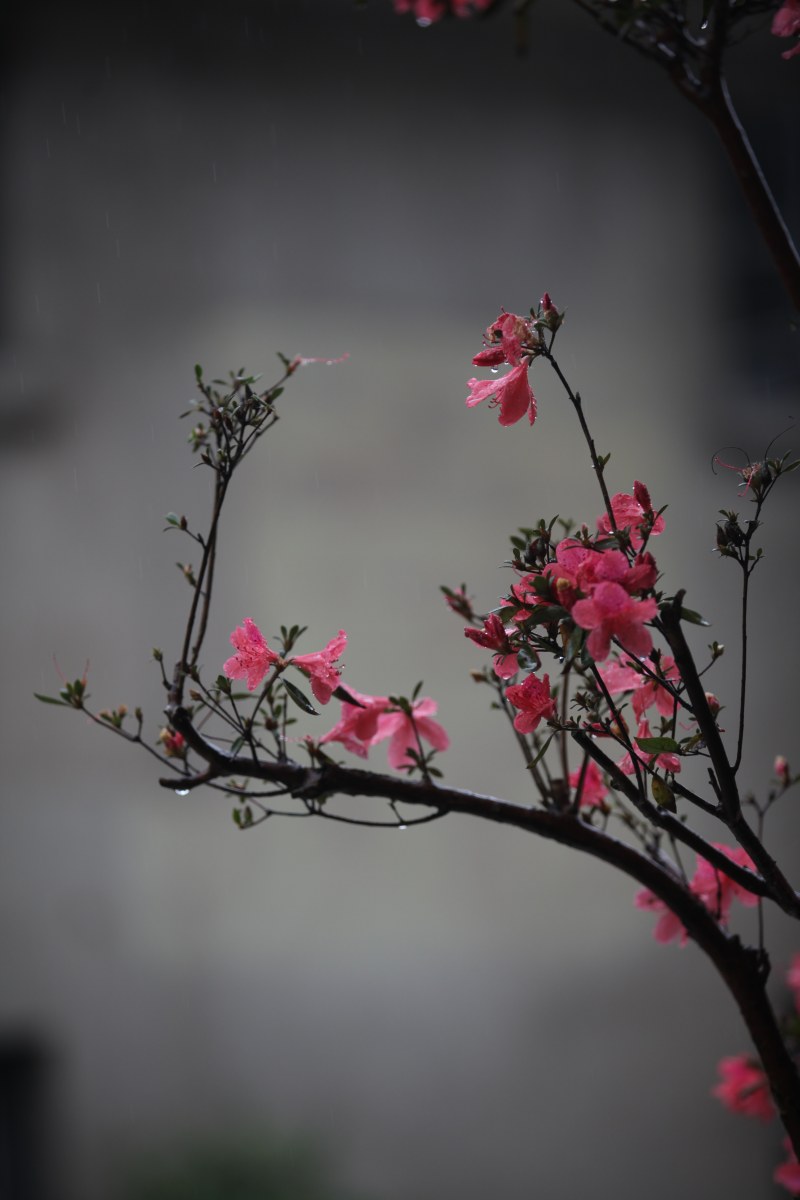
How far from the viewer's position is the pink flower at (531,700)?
0.67 metres

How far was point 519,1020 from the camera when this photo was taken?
1.98 metres

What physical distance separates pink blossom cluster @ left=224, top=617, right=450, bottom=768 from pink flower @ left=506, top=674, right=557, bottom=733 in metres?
0.08

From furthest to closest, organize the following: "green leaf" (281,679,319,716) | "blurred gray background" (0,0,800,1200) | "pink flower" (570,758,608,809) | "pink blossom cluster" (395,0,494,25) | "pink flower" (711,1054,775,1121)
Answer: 1. "blurred gray background" (0,0,800,1200)
2. "pink flower" (711,1054,775,1121)
3. "pink flower" (570,758,608,809)
4. "green leaf" (281,679,319,716)
5. "pink blossom cluster" (395,0,494,25)

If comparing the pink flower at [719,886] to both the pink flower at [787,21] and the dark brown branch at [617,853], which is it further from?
the pink flower at [787,21]

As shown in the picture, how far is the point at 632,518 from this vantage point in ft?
2.21

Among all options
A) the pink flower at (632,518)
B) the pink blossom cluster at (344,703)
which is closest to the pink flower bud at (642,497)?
the pink flower at (632,518)

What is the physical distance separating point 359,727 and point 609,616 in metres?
0.27

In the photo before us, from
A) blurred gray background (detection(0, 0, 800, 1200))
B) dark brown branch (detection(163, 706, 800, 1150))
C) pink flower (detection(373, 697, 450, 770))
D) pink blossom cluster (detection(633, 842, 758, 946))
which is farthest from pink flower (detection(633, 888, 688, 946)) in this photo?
blurred gray background (detection(0, 0, 800, 1200))

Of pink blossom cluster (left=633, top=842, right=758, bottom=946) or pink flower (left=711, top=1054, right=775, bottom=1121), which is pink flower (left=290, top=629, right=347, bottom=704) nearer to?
pink blossom cluster (left=633, top=842, right=758, bottom=946)

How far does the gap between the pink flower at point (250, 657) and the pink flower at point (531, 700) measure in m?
0.19

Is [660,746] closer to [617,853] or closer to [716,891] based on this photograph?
[617,853]

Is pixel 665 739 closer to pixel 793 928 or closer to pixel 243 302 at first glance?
pixel 243 302

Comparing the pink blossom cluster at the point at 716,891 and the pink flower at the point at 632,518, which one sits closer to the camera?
the pink flower at the point at 632,518

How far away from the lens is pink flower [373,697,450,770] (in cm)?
78
